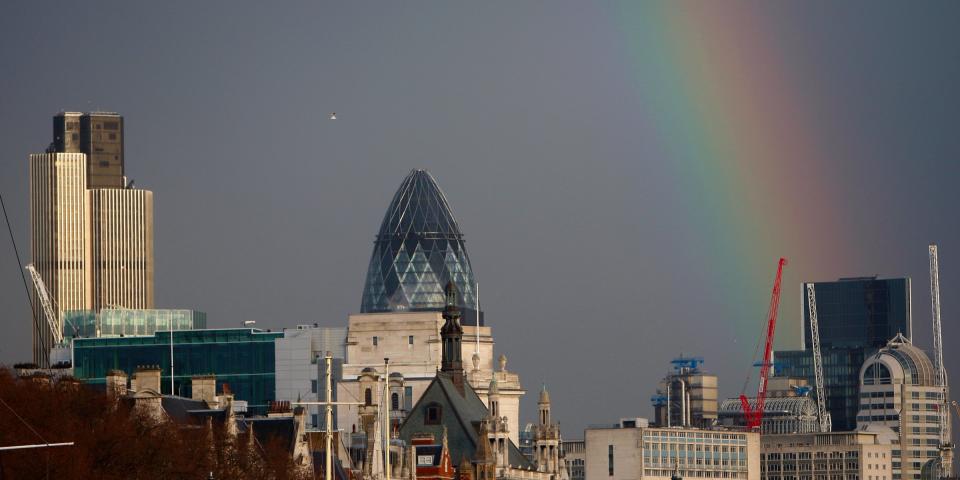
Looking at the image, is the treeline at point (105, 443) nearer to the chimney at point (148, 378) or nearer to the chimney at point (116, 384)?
the chimney at point (116, 384)

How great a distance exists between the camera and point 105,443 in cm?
11756

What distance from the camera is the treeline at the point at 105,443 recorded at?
367 ft

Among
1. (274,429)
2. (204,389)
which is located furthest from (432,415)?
(274,429)

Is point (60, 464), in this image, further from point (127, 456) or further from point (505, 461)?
point (505, 461)

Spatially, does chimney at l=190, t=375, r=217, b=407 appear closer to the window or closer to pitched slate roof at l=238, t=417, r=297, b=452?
pitched slate roof at l=238, t=417, r=297, b=452

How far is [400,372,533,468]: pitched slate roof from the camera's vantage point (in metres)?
188

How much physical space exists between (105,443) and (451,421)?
75535 mm

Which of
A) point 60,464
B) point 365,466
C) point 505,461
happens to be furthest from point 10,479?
point 505,461

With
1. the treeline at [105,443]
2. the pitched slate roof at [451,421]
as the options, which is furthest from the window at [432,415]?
the treeline at [105,443]

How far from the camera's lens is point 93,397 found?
423 feet

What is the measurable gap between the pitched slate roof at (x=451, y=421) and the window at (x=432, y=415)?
9.5 inches

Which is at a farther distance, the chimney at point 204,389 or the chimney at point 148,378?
the chimney at point 204,389

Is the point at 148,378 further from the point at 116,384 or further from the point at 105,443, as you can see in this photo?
the point at 105,443

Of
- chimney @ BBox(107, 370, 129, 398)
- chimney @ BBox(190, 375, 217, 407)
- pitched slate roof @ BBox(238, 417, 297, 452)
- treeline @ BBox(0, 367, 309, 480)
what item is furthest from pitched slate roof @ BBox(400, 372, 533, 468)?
treeline @ BBox(0, 367, 309, 480)
